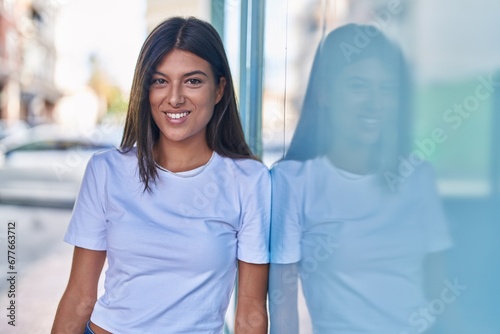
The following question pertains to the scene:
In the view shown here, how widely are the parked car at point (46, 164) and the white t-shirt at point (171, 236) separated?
5.16 metres

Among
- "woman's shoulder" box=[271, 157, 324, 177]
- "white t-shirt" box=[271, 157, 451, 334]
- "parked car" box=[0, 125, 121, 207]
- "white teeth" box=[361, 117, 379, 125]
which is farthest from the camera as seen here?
"parked car" box=[0, 125, 121, 207]

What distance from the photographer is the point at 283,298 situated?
67.2 inches

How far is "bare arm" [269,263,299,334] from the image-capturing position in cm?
164

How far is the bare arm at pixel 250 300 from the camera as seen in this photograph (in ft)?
5.24

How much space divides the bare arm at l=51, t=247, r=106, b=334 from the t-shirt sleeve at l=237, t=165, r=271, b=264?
0.40 meters

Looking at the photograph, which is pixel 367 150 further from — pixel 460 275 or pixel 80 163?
pixel 80 163

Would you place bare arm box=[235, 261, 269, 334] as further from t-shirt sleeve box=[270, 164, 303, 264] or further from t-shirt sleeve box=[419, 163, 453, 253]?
t-shirt sleeve box=[419, 163, 453, 253]

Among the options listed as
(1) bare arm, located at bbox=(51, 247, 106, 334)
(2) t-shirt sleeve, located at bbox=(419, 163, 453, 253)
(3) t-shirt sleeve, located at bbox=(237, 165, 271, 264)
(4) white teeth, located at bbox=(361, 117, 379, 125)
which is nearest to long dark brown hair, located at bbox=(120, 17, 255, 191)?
(3) t-shirt sleeve, located at bbox=(237, 165, 271, 264)

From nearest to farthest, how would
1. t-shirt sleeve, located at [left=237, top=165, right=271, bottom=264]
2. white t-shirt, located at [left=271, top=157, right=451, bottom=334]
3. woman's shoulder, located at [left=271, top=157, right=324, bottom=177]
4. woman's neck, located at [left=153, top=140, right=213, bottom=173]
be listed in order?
1. white t-shirt, located at [left=271, top=157, right=451, bottom=334]
2. woman's shoulder, located at [left=271, top=157, right=324, bottom=177]
3. t-shirt sleeve, located at [left=237, top=165, right=271, bottom=264]
4. woman's neck, located at [left=153, top=140, right=213, bottom=173]

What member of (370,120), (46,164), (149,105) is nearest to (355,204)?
(370,120)

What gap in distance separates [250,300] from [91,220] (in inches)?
18.7

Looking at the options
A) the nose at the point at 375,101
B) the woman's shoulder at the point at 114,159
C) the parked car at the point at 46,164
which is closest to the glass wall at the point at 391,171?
the nose at the point at 375,101

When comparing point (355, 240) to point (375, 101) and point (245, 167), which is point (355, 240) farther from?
point (245, 167)

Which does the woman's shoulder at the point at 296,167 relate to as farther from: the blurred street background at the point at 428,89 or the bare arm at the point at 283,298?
the bare arm at the point at 283,298
